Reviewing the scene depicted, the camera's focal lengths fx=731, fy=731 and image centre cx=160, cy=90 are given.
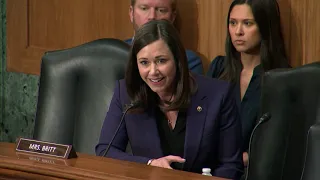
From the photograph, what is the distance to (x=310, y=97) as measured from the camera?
213 centimetres

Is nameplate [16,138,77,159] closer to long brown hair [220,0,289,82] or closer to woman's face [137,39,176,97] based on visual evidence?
woman's face [137,39,176,97]

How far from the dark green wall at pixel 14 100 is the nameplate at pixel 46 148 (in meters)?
1.74

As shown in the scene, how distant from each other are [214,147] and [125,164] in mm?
473

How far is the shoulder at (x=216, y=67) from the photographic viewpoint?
293 cm

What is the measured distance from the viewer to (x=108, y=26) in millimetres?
3500

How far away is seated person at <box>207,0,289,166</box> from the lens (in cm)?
280

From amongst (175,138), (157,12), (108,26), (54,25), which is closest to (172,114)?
(175,138)

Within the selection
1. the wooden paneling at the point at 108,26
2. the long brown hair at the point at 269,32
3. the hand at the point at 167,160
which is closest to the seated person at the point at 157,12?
the wooden paneling at the point at 108,26

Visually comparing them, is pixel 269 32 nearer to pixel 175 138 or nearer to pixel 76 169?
pixel 175 138

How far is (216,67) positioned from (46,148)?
1049 mm

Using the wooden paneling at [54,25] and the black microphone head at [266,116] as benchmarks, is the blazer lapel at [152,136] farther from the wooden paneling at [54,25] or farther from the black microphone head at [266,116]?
the wooden paneling at [54,25]

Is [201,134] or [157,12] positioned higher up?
[157,12]

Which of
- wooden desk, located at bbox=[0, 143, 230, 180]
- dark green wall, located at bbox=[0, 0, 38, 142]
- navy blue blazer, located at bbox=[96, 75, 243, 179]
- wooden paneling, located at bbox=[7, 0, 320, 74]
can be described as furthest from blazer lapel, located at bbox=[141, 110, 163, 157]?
dark green wall, located at bbox=[0, 0, 38, 142]

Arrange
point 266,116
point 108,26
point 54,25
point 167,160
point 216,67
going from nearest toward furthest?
point 266,116 < point 167,160 < point 216,67 < point 108,26 < point 54,25
